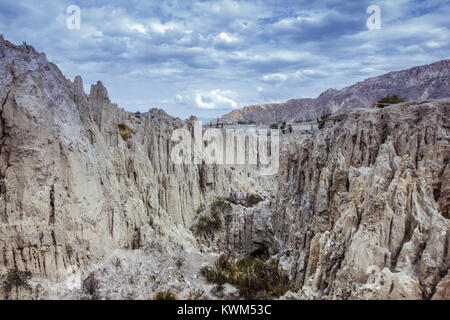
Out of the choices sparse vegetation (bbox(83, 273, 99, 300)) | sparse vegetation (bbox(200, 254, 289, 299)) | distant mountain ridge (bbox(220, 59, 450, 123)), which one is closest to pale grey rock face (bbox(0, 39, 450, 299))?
sparse vegetation (bbox(83, 273, 99, 300))

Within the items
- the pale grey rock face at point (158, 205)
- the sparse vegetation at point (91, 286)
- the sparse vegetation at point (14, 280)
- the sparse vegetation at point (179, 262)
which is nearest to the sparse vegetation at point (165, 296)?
the pale grey rock face at point (158, 205)

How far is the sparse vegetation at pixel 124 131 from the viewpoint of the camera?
31792mm

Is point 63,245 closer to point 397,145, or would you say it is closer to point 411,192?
point 411,192

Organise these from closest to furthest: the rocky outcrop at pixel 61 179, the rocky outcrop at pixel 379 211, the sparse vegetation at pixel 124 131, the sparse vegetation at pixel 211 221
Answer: the rocky outcrop at pixel 379 211 → the rocky outcrop at pixel 61 179 → the sparse vegetation at pixel 124 131 → the sparse vegetation at pixel 211 221

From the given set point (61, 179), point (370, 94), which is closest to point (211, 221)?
point (61, 179)

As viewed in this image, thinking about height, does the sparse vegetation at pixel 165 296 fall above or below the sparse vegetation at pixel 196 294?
above

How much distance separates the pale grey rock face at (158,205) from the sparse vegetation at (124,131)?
6.39ft

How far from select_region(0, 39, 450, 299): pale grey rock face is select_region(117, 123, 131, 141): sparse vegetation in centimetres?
195

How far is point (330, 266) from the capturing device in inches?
735

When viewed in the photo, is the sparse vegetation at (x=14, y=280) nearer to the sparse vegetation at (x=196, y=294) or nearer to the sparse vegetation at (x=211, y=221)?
the sparse vegetation at (x=196, y=294)

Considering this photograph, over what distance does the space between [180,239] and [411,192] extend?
18975mm

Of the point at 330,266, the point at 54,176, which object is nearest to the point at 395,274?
the point at 330,266

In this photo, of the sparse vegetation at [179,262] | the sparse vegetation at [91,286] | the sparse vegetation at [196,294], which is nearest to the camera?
the sparse vegetation at [91,286]
